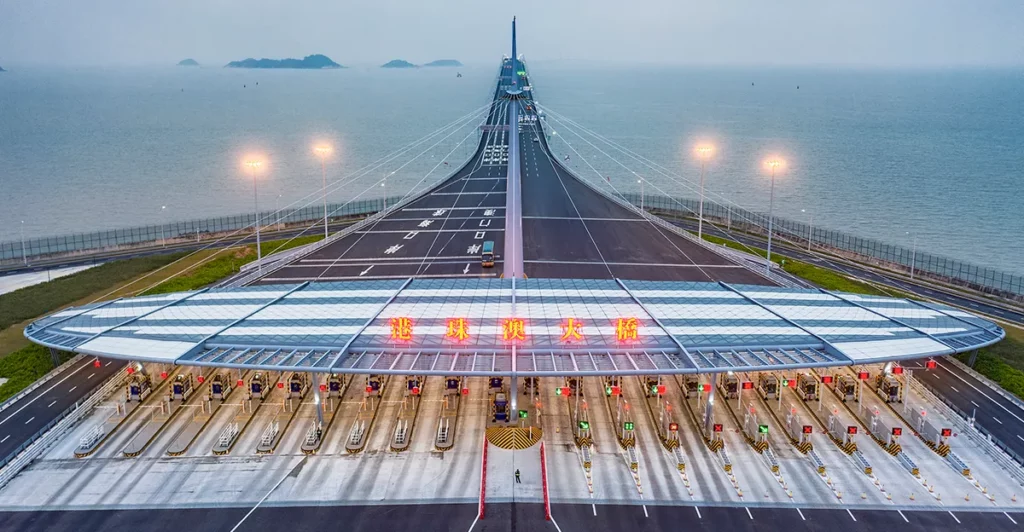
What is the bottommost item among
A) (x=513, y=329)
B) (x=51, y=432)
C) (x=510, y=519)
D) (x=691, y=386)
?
(x=510, y=519)

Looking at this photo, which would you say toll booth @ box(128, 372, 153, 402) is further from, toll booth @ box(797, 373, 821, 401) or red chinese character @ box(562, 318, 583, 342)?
toll booth @ box(797, 373, 821, 401)

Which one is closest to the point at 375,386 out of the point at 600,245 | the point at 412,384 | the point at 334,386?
the point at 412,384

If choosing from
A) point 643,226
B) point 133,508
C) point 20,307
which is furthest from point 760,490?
point 20,307

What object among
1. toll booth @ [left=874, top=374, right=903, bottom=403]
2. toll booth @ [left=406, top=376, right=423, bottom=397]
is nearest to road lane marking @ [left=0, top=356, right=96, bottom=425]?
toll booth @ [left=406, top=376, right=423, bottom=397]

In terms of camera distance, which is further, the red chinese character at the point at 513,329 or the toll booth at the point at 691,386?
the toll booth at the point at 691,386

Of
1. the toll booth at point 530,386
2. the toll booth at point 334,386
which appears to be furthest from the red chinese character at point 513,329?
the toll booth at point 334,386

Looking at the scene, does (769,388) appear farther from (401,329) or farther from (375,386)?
(375,386)

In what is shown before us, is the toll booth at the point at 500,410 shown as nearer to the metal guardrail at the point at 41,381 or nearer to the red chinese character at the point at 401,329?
the red chinese character at the point at 401,329
